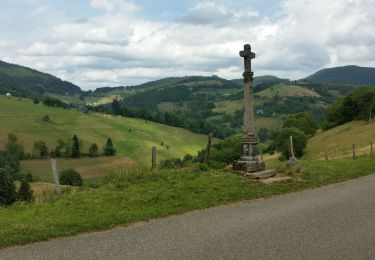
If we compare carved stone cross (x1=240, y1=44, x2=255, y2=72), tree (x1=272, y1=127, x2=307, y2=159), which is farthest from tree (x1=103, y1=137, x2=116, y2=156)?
carved stone cross (x1=240, y1=44, x2=255, y2=72)

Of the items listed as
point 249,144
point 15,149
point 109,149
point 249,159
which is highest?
point 249,144

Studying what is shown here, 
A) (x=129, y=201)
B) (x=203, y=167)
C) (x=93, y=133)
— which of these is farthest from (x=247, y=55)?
(x=93, y=133)

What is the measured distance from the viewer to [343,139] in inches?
3194

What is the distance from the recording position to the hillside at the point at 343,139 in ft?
241

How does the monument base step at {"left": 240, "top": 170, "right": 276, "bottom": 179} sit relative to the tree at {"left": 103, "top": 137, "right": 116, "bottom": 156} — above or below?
above

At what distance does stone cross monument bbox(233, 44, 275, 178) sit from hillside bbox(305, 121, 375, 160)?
2093 inches

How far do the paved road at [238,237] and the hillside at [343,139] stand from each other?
2350 inches

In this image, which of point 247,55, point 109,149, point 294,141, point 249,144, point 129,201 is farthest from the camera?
point 109,149

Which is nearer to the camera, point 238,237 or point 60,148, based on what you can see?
point 238,237

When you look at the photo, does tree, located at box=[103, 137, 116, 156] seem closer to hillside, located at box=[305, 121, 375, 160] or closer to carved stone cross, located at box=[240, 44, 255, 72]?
hillside, located at box=[305, 121, 375, 160]

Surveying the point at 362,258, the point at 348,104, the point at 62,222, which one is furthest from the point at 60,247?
the point at 348,104

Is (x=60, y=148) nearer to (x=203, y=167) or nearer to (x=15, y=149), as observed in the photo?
(x=15, y=149)

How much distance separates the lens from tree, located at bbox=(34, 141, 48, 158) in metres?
142

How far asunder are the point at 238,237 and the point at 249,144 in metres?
9.52
